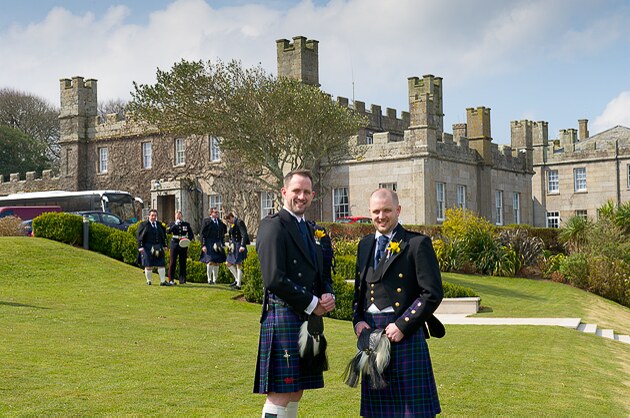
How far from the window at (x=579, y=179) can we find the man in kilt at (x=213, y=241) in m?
36.9

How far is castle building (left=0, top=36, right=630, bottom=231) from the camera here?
3581 cm

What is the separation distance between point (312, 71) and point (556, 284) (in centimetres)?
1484

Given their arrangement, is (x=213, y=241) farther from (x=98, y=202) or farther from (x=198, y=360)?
(x=98, y=202)

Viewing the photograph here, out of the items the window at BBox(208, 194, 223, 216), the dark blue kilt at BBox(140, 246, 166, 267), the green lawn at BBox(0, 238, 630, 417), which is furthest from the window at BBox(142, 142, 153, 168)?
→ the green lawn at BBox(0, 238, 630, 417)

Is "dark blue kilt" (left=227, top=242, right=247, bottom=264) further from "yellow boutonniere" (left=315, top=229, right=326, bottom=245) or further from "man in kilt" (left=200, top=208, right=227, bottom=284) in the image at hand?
"yellow boutonniere" (left=315, top=229, right=326, bottom=245)

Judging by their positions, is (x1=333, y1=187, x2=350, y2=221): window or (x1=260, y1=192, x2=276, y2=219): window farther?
(x1=260, y1=192, x2=276, y2=219): window

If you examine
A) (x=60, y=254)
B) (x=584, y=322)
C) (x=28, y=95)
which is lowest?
(x=584, y=322)

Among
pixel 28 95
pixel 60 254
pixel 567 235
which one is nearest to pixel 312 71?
pixel 567 235

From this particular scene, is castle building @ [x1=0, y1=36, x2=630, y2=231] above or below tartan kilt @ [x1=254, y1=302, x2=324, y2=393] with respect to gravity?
above

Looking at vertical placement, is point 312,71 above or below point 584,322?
above

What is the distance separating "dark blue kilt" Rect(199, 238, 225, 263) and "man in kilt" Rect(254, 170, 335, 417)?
14501 mm

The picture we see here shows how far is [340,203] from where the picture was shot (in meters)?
37.9

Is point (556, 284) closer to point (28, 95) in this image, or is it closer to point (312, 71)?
Result: point (312, 71)

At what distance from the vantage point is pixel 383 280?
582 cm
